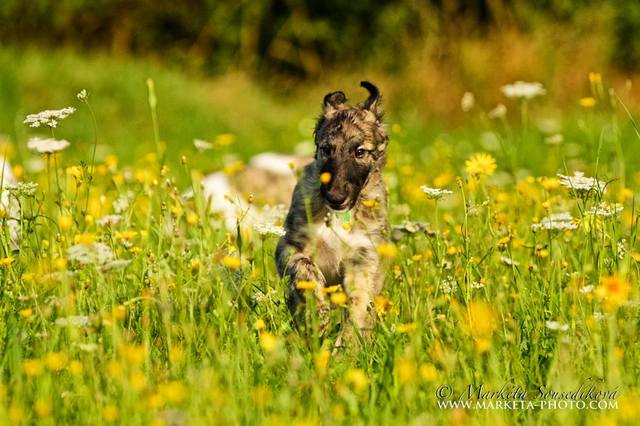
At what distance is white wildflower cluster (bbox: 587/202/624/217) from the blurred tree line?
12.9 metres

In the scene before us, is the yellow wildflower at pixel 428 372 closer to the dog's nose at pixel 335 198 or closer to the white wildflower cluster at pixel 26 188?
the dog's nose at pixel 335 198

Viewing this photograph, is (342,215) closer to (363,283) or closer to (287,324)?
(363,283)

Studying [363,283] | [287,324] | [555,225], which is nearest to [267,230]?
[287,324]

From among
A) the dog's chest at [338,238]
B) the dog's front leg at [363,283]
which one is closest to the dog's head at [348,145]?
the dog's chest at [338,238]

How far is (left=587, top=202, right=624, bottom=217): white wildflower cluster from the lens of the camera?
155 inches

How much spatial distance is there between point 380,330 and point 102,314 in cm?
110

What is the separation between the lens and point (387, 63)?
16656 millimetres

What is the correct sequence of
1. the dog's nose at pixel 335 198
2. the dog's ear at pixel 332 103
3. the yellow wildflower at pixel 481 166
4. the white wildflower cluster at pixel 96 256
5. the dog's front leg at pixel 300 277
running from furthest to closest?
1. the dog's ear at pixel 332 103
2. the yellow wildflower at pixel 481 166
3. the dog's nose at pixel 335 198
4. the dog's front leg at pixel 300 277
5. the white wildflower cluster at pixel 96 256

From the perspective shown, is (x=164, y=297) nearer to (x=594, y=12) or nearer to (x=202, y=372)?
(x=202, y=372)

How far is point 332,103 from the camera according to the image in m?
4.96

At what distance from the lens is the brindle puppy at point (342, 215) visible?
4.33 meters

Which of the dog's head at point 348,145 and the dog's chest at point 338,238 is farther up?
the dog's head at point 348,145

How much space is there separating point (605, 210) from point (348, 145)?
1182mm

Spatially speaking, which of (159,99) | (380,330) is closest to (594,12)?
(159,99)
